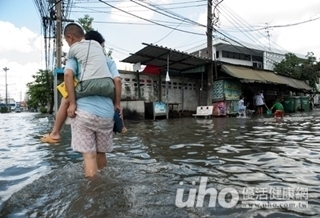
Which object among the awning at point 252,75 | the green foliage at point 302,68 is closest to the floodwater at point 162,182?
the awning at point 252,75

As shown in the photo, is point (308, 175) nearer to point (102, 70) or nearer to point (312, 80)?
point (102, 70)

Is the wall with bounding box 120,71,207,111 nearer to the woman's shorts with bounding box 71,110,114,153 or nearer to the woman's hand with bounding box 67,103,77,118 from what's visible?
the woman's shorts with bounding box 71,110,114,153

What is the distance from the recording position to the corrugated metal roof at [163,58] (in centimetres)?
1365

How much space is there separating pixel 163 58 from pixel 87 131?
12534 mm

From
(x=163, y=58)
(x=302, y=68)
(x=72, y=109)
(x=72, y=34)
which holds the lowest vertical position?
(x=72, y=109)

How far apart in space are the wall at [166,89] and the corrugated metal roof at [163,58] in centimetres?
80

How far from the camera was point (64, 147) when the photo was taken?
18.7 ft

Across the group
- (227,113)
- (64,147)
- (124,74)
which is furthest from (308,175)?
(227,113)

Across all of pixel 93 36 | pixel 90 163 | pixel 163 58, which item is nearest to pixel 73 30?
pixel 93 36

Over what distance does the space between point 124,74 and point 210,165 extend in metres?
12.1

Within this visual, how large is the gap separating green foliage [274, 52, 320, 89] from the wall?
43.4 feet

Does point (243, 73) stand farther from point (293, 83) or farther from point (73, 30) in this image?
point (73, 30)

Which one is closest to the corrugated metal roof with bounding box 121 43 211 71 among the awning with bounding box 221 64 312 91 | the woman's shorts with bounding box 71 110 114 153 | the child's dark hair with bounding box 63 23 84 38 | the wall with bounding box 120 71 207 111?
the wall with bounding box 120 71 207 111

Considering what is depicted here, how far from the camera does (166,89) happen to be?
1697 centimetres
